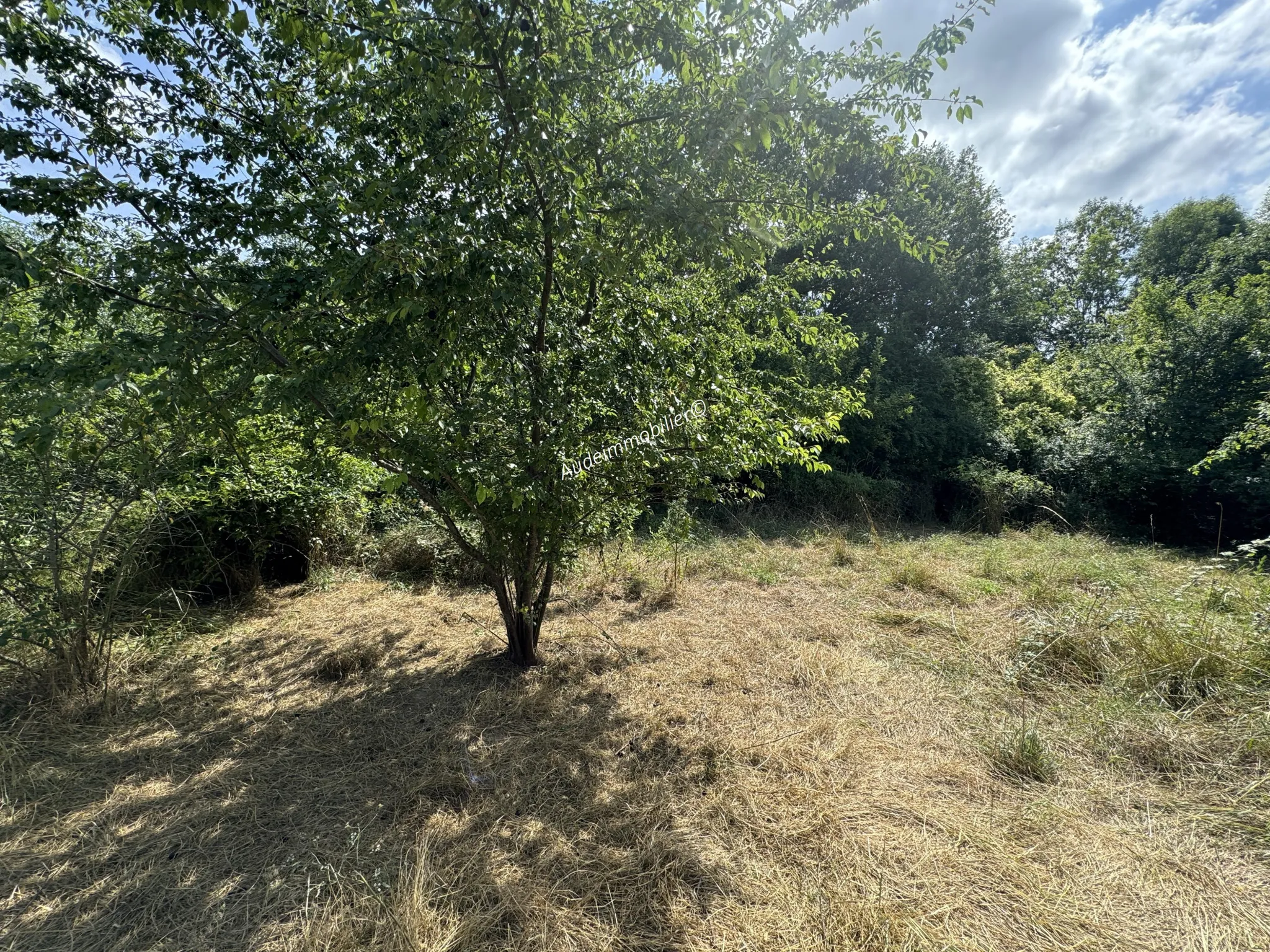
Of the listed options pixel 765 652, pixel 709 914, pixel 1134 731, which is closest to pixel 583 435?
pixel 709 914

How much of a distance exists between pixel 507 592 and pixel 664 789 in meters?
1.47

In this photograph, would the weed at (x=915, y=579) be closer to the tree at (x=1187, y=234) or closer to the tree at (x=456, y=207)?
the tree at (x=456, y=207)

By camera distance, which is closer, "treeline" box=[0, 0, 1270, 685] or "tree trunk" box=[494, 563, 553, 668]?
"treeline" box=[0, 0, 1270, 685]

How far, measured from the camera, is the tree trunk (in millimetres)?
3100

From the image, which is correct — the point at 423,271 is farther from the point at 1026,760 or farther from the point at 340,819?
the point at 1026,760

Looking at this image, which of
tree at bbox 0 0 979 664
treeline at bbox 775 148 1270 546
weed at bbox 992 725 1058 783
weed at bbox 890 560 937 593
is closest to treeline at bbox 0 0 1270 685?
tree at bbox 0 0 979 664

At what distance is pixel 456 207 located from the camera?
81.0 inches

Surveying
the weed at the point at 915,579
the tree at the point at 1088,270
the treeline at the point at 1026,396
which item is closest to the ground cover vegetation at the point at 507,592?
the weed at the point at 915,579

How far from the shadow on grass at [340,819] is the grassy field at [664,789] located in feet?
0.04

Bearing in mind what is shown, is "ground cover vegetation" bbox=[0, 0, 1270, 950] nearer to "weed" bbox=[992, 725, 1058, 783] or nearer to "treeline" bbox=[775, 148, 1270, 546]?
"weed" bbox=[992, 725, 1058, 783]

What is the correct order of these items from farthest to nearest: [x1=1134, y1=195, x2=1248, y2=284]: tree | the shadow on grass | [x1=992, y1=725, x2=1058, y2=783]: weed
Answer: [x1=1134, y1=195, x2=1248, y2=284]: tree → [x1=992, y1=725, x2=1058, y2=783]: weed → the shadow on grass

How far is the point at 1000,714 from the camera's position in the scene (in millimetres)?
2775

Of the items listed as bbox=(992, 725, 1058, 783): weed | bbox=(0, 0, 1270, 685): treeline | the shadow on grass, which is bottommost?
bbox=(992, 725, 1058, 783): weed

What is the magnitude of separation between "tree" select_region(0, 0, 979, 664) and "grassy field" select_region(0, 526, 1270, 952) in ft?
4.09
